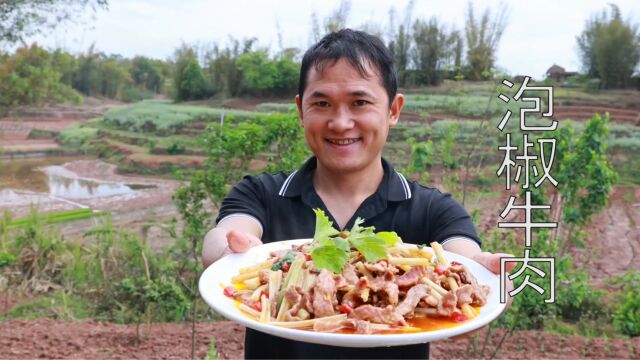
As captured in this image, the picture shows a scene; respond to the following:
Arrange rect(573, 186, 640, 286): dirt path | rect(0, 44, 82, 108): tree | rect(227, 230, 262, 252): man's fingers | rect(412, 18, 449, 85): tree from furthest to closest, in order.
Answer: rect(412, 18, 449, 85): tree, rect(0, 44, 82, 108): tree, rect(573, 186, 640, 286): dirt path, rect(227, 230, 262, 252): man's fingers

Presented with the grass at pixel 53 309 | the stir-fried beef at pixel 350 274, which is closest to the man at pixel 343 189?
the stir-fried beef at pixel 350 274

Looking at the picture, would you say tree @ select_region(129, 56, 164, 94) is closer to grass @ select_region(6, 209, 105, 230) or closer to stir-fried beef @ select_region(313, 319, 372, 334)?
grass @ select_region(6, 209, 105, 230)

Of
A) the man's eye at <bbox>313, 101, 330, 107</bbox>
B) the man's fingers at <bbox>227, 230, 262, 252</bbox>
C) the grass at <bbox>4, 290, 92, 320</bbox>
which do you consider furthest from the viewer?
the grass at <bbox>4, 290, 92, 320</bbox>

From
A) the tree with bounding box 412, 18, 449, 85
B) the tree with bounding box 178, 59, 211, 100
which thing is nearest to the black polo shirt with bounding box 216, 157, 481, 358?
the tree with bounding box 412, 18, 449, 85

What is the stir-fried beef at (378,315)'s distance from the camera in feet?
4.10

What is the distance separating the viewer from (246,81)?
1334cm

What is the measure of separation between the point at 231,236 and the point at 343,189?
47cm

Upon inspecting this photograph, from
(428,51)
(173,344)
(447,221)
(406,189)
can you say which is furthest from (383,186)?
(428,51)

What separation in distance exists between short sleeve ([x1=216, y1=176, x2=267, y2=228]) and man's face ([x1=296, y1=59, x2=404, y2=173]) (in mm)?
260

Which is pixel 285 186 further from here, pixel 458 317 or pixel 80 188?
pixel 80 188

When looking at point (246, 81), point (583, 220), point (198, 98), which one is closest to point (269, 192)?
point (583, 220)

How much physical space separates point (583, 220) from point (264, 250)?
3.27 m

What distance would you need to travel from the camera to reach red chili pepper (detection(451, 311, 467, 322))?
50.6 inches

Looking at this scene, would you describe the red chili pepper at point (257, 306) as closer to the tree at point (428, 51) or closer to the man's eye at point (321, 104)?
the man's eye at point (321, 104)
